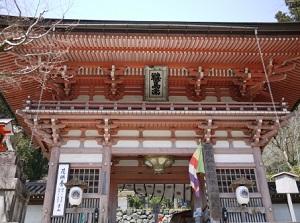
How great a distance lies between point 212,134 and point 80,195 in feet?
14.7

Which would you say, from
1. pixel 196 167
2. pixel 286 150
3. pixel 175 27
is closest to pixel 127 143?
pixel 196 167

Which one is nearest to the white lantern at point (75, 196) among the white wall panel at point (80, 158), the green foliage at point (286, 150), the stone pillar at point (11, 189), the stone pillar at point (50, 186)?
the stone pillar at point (50, 186)

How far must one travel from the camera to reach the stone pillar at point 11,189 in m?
6.21

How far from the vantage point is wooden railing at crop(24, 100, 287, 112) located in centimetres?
927

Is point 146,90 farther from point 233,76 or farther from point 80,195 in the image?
point 80,195

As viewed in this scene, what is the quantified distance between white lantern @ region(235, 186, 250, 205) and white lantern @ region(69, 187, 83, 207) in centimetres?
442

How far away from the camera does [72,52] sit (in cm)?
924

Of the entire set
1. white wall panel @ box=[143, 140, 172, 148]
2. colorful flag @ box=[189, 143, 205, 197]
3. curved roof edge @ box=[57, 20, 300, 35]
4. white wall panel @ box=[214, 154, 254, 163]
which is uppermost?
curved roof edge @ box=[57, 20, 300, 35]

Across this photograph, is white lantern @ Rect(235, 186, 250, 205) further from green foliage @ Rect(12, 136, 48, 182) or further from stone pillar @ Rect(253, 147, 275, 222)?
green foliage @ Rect(12, 136, 48, 182)

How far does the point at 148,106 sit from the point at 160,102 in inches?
17.9

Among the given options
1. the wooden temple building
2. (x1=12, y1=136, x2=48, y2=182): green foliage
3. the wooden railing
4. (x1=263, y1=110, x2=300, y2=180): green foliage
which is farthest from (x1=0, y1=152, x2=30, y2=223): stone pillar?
(x1=263, y1=110, x2=300, y2=180): green foliage

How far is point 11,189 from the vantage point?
637cm

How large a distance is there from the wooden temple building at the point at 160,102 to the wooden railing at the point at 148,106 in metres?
0.03

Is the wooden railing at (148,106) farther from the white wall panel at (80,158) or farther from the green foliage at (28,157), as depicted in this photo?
the green foliage at (28,157)
